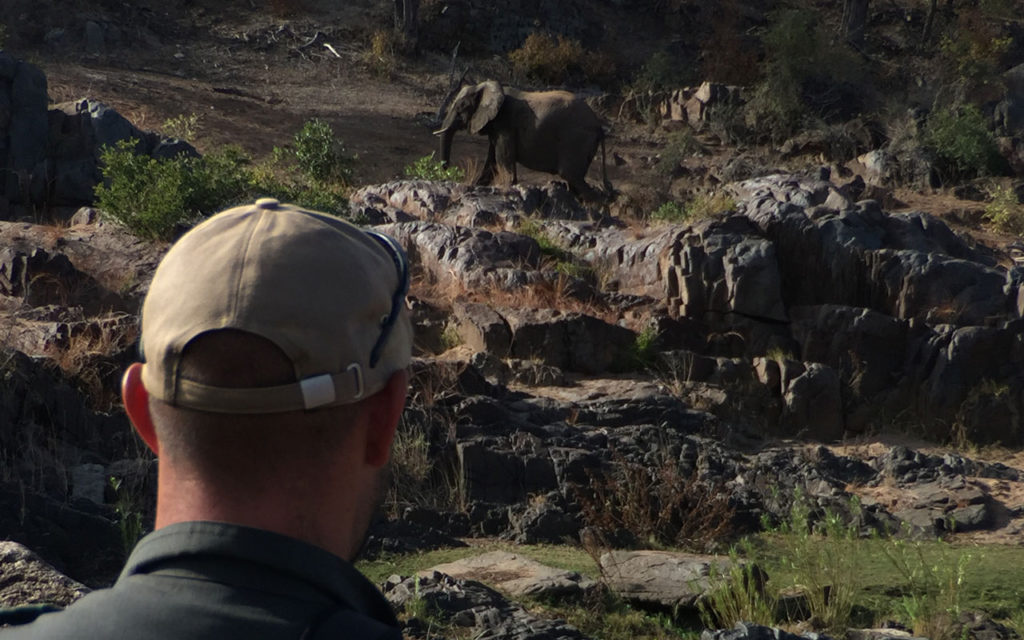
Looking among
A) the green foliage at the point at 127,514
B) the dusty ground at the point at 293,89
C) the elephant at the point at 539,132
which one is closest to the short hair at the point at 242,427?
the green foliage at the point at 127,514

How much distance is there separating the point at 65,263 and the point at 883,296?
24.8 feet

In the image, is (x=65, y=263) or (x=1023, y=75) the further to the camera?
(x=1023, y=75)

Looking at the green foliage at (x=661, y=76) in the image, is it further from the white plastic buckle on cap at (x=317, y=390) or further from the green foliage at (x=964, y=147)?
the white plastic buckle on cap at (x=317, y=390)

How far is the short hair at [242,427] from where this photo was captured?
4.81 feet

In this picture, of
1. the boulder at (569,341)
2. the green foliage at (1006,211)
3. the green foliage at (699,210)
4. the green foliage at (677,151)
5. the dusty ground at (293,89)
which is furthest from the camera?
the green foliage at (677,151)

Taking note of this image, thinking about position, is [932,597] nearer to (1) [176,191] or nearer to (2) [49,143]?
(1) [176,191]

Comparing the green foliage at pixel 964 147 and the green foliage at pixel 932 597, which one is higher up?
the green foliage at pixel 964 147

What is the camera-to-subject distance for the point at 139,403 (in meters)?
1.62

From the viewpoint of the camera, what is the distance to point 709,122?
89.4 feet

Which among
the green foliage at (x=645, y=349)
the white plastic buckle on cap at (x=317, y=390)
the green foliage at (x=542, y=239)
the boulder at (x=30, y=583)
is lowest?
the green foliage at (x=645, y=349)

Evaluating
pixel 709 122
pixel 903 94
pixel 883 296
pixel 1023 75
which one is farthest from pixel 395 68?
pixel 883 296

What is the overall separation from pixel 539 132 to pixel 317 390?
18.9 meters

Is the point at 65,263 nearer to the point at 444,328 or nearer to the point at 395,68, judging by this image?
the point at 444,328

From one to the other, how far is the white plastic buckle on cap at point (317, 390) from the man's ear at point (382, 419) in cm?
10
